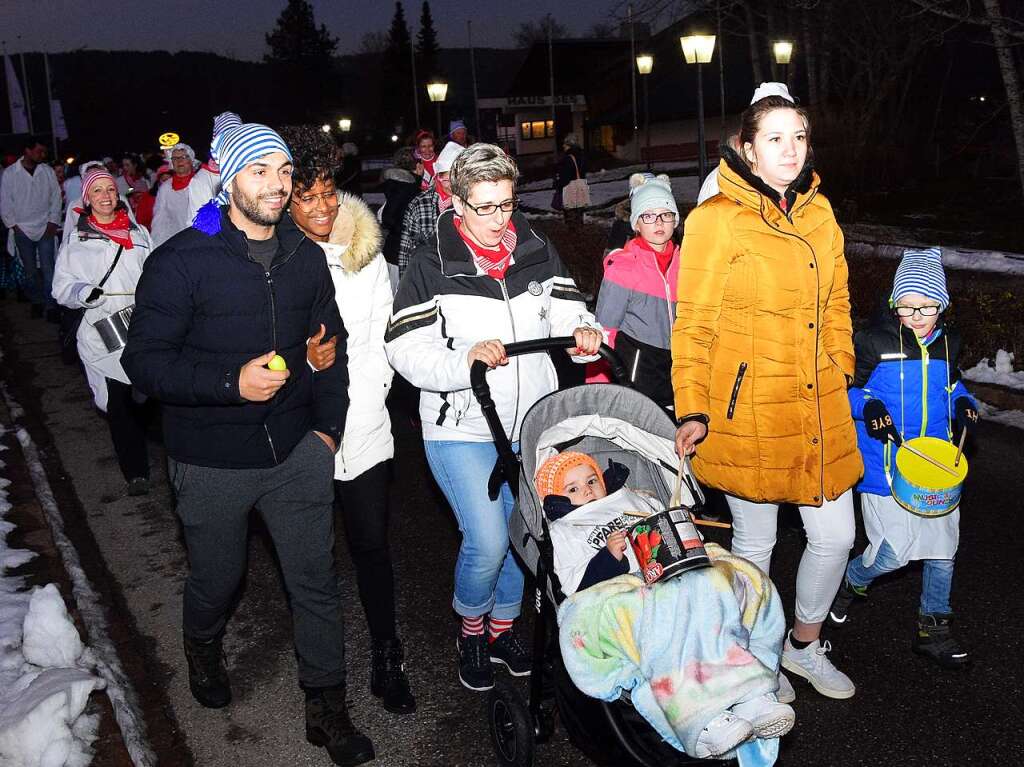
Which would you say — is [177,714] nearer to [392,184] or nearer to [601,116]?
[392,184]

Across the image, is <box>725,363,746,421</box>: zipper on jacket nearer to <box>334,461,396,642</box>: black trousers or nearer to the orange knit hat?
the orange knit hat

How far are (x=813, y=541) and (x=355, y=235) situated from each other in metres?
2.36

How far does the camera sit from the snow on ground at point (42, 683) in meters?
3.96

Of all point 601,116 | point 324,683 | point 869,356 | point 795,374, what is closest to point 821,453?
point 795,374

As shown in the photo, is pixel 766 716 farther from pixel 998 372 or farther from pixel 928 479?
pixel 998 372

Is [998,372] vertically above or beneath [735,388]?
beneath

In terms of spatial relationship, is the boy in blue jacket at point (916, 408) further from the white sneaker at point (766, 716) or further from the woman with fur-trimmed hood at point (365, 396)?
the woman with fur-trimmed hood at point (365, 396)

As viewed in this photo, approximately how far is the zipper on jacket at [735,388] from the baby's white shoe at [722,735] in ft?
4.63

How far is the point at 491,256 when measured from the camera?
164 inches

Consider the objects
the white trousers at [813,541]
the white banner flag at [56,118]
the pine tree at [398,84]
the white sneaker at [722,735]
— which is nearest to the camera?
the white sneaker at [722,735]

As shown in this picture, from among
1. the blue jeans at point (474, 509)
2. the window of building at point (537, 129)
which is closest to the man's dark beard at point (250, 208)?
the blue jeans at point (474, 509)

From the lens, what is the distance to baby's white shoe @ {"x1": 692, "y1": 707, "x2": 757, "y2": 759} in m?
2.88

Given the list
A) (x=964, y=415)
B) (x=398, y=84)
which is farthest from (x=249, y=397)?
(x=398, y=84)

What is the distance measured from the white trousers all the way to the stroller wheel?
1.21 m
